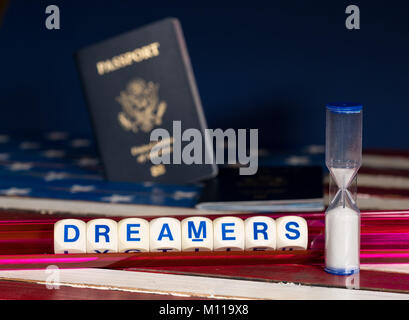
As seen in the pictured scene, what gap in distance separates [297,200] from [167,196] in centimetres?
31

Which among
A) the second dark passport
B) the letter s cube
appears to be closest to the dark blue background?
the second dark passport

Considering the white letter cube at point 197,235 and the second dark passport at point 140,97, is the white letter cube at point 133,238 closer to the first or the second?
the white letter cube at point 197,235

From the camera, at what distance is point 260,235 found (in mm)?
1286

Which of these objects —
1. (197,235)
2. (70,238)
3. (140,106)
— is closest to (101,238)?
(70,238)

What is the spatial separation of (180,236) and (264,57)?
3.44 feet

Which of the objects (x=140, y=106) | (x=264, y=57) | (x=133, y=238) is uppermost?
(x=264, y=57)

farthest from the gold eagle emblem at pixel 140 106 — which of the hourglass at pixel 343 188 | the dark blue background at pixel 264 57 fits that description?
the hourglass at pixel 343 188

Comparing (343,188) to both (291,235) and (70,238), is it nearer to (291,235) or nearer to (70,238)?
(291,235)

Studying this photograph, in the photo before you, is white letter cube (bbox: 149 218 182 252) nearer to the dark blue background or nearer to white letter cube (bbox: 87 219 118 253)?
white letter cube (bbox: 87 219 118 253)

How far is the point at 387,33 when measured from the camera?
6.95 feet

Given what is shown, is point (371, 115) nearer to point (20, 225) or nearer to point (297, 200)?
point (297, 200)

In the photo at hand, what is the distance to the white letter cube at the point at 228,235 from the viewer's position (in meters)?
1.29

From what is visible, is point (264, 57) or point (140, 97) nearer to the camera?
point (140, 97)
